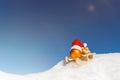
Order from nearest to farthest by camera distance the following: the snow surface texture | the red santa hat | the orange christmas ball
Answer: the snow surface texture
the orange christmas ball
the red santa hat

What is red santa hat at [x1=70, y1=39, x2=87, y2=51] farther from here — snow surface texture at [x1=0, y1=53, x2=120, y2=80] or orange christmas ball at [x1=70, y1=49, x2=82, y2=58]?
snow surface texture at [x1=0, y1=53, x2=120, y2=80]

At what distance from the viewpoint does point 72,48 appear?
478cm

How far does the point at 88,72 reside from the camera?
3947 mm

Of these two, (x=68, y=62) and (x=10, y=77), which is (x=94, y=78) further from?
(x=10, y=77)

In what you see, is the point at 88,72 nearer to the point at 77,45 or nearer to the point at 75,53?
the point at 75,53

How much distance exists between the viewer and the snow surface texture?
149 inches

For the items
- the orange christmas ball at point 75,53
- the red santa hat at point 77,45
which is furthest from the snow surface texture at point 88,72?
the red santa hat at point 77,45

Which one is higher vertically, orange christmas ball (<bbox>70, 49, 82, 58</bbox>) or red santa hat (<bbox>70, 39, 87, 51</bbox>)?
red santa hat (<bbox>70, 39, 87, 51</bbox>)

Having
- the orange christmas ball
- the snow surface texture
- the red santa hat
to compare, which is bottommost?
the snow surface texture

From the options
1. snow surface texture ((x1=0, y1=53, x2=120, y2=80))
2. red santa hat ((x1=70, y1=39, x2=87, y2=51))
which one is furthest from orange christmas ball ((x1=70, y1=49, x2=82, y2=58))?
snow surface texture ((x1=0, y1=53, x2=120, y2=80))

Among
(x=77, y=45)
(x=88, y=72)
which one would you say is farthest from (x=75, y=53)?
(x=88, y=72)

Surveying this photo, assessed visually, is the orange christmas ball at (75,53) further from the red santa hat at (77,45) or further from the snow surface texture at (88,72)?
the snow surface texture at (88,72)

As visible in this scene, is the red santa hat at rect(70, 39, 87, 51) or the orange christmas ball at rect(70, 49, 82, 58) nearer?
the orange christmas ball at rect(70, 49, 82, 58)

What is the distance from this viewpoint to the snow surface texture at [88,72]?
379 cm
